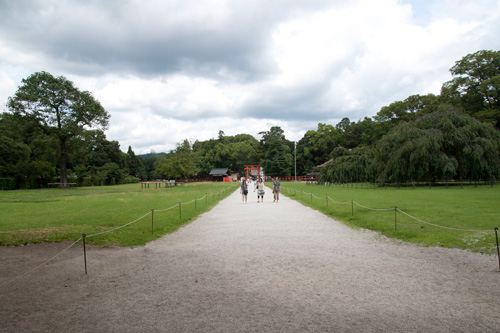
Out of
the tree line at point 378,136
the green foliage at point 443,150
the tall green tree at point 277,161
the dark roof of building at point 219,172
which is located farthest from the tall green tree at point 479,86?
the dark roof of building at point 219,172

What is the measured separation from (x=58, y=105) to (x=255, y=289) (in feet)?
146

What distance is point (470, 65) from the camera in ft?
134

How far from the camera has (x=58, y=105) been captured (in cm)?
4009

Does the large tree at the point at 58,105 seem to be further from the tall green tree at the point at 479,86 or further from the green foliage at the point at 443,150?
the tall green tree at the point at 479,86

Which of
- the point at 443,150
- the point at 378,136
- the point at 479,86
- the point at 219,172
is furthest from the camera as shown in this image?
the point at 219,172

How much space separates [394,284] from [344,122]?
8807 cm

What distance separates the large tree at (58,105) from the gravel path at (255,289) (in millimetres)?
37596

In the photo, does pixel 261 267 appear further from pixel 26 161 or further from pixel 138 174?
pixel 138 174

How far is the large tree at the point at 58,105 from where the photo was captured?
124ft

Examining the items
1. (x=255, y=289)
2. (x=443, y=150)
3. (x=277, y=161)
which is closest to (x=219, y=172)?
(x=277, y=161)

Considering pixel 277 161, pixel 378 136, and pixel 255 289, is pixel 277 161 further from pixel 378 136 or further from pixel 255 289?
pixel 255 289

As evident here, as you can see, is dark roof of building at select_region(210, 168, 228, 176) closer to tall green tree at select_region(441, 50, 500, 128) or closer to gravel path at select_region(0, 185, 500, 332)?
tall green tree at select_region(441, 50, 500, 128)

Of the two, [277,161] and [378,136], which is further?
[277,161]

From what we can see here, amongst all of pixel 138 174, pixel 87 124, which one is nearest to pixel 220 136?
pixel 138 174
